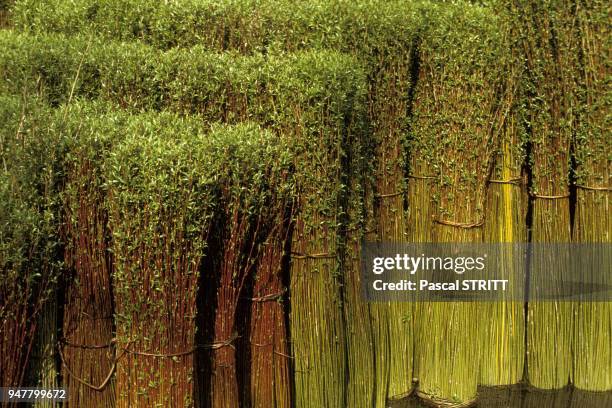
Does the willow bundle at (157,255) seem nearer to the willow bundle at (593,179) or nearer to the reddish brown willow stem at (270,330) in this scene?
the reddish brown willow stem at (270,330)

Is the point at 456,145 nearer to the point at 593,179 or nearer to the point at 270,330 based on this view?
the point at 593,179

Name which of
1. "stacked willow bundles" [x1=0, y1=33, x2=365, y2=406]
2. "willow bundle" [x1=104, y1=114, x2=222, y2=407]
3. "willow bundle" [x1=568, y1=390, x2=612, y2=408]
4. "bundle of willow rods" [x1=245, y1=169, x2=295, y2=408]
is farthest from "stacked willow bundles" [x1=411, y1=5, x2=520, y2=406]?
"willow bundle" [x1=104, y1=114, x2=222, y2=407]

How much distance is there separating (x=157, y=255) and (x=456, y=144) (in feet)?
A: 7.91

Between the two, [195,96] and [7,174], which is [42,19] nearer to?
[195,96]

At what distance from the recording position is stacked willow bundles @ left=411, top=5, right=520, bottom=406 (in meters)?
5.89

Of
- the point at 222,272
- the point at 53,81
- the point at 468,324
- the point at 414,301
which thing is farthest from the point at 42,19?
the point at 468,324

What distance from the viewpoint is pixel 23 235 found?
424 cm

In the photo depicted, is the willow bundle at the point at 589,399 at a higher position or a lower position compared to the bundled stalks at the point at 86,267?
lower

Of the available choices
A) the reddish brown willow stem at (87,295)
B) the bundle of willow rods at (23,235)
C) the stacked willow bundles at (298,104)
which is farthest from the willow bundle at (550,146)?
the bundle of willow rods at (23,235)

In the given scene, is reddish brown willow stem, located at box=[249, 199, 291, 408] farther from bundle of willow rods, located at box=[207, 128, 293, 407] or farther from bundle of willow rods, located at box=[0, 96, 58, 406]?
bundle of willow rods, located at box=[0, 96, 58, 406]

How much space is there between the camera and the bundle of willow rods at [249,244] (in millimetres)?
4719

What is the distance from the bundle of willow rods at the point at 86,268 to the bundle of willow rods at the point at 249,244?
0.57m
